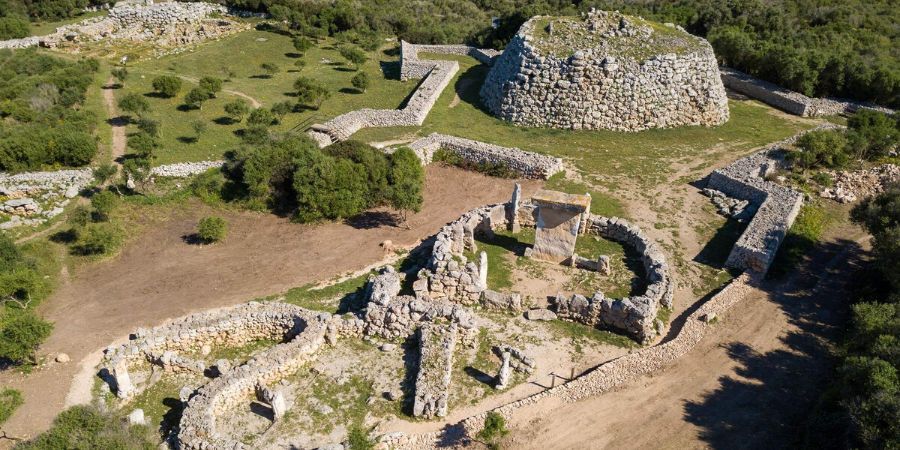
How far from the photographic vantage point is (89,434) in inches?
607

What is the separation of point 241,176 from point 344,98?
16.6 m

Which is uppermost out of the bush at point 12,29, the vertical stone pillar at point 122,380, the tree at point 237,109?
the bush at point 12,29

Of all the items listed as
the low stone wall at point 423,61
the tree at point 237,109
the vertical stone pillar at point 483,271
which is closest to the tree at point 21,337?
the vertical stone pillar at point 483,271

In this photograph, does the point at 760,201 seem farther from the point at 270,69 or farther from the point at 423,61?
the point at 270,69

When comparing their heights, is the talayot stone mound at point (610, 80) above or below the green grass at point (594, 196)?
above

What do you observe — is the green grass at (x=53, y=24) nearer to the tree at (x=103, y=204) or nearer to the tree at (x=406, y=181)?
the tree at (x=103, y=204)

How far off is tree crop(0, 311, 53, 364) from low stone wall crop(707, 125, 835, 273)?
28.1 meters

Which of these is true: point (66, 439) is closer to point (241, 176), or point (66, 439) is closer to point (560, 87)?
point (241, 176)

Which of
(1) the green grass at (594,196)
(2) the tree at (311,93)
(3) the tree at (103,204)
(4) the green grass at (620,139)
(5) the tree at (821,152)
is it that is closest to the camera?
(3) the tree at (103,204)

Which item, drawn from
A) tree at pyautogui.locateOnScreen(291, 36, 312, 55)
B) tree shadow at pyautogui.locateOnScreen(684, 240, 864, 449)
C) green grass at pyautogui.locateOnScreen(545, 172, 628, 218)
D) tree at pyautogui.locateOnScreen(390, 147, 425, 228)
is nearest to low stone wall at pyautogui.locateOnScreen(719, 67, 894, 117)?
tree shadow at pyautogui.locateOnScreen(684, 240, 864, 449)

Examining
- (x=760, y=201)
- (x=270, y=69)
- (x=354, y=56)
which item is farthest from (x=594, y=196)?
(x=270, y=69)

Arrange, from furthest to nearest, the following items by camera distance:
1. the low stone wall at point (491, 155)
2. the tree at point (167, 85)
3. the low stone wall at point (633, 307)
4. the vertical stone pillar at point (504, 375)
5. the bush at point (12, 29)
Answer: the bush at point (12, 29) → the tree at point (167, 85) → the low stone wall at point (491, 155) → the low stone wall at point (633, 307) → the vertical stone pillar at point (504, 375)

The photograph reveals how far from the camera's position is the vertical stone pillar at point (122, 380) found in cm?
1898

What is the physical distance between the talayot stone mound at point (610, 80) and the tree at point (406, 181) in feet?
41.1
